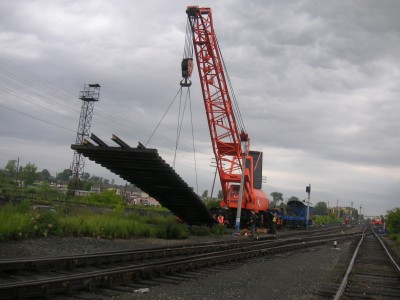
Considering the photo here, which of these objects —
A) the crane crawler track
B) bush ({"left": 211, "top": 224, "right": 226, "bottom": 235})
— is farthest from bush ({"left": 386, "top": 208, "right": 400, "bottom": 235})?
the crane crawler track

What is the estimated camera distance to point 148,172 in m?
16.8

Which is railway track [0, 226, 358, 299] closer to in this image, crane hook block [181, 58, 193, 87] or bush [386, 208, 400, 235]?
crane hook block [181, 58, 193, 87]

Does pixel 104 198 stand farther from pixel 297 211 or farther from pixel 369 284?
pixel 369 284

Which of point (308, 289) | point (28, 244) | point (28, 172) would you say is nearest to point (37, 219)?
point (28, 244)

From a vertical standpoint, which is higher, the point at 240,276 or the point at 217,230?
the point at 217,230

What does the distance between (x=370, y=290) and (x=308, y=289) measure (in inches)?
63.4

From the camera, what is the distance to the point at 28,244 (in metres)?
12.1

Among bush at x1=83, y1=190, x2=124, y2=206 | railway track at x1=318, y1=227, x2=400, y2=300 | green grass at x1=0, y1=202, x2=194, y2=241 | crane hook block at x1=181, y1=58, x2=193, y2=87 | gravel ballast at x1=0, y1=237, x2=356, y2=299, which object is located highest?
crane hook block at x1=181, y1=58, x2=193, y2=87

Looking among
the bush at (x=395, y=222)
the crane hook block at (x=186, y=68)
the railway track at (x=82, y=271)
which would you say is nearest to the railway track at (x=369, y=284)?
the railway track at (x=82, y=271)

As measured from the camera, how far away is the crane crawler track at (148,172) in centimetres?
1480

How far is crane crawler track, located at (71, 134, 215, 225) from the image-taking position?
1480 centimetres

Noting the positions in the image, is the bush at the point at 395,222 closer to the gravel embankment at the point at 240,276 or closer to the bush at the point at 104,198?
the bush at the point at 104,198

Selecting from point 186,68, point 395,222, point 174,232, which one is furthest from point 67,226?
point 395,222

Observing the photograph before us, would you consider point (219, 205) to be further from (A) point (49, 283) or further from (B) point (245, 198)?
(A) point (49, 283)
